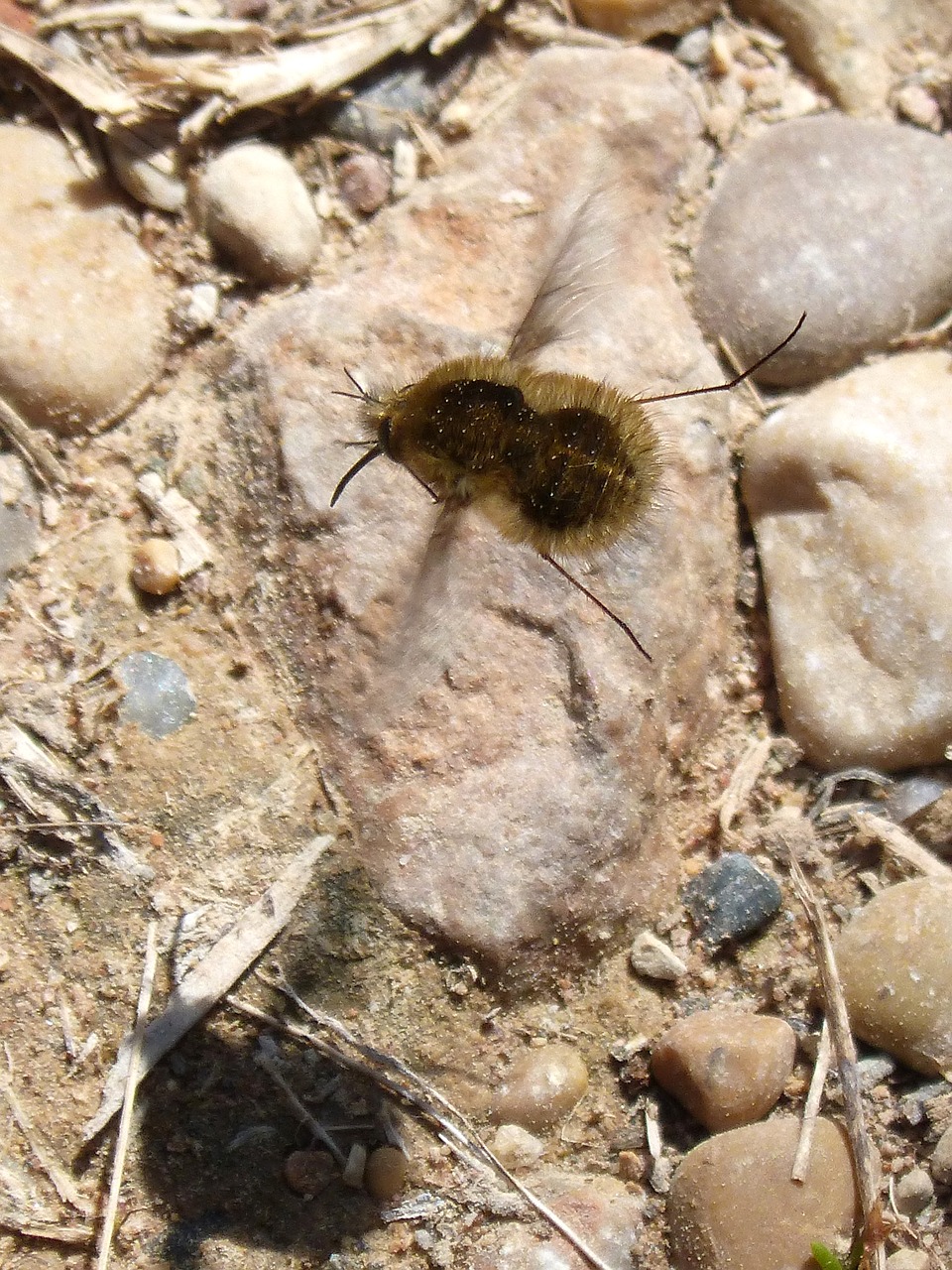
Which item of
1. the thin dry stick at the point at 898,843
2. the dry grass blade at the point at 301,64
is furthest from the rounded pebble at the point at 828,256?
the thin dry stick at the point at 898,843

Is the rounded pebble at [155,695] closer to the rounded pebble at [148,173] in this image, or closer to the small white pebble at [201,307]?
the small white pebble at [201,307]

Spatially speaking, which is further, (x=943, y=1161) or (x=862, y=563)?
(x=862, y=563)

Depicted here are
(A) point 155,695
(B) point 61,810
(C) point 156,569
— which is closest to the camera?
(B) point 61,810

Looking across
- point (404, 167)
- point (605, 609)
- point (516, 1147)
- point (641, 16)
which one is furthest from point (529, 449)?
point (641, 16)

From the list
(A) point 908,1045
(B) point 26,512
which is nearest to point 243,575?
(B) point 26,512

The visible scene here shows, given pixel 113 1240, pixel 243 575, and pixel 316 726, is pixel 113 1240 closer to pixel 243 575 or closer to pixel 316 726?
pixel 316 726

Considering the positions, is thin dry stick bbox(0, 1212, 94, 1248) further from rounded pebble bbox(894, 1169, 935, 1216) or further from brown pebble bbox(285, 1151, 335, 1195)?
rounded pebble bbox(894, 1169, 935, 1216)

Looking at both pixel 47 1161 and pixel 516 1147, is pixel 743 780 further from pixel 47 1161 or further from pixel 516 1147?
pixel 47 1161
